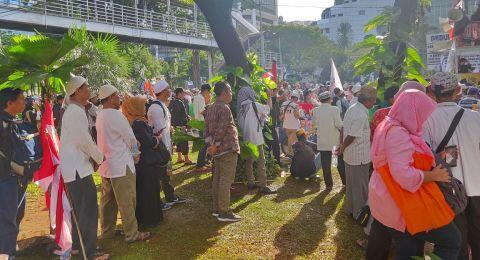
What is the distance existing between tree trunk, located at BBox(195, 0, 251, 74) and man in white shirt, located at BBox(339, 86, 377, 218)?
Answer: 3048 millimetres

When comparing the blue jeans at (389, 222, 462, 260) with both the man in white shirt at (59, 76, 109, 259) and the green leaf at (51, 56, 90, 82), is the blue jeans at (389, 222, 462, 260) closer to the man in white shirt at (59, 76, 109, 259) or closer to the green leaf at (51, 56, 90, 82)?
the man in white shirt at (59, 76, 109, 259)

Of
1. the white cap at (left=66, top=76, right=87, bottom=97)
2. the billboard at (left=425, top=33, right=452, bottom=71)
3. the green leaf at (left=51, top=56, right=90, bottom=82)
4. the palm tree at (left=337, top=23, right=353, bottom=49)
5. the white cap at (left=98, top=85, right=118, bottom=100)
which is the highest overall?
the palm tree at (left=337, top=23, right=353, bottom=49)

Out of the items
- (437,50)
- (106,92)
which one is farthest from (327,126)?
(437,50)

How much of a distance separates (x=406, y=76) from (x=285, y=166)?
13.3ft

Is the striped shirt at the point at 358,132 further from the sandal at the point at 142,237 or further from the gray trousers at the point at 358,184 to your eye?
the sandal at the point at 142,237

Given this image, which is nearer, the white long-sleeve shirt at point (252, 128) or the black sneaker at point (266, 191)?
the white long-sleeve shirt at point (252, 128)

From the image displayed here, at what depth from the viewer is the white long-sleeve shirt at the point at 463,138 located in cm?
296

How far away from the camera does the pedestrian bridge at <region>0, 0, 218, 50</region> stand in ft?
57.5

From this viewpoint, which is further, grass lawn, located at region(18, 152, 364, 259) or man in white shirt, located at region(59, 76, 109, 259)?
grass lawn, located at region(18, 152, 364, 259)

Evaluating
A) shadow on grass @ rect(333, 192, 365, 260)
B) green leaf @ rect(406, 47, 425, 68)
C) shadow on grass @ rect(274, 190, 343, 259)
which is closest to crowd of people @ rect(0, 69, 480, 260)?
shadow on grass @ rect(333, 192, 365, 260)

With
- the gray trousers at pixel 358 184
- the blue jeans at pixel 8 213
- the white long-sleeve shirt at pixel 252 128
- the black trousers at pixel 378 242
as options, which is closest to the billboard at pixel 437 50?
the white long-sleeve shirt at pixel 252 128

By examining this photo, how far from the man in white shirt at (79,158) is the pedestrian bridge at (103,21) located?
27.2 feet

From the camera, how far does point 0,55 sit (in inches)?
144

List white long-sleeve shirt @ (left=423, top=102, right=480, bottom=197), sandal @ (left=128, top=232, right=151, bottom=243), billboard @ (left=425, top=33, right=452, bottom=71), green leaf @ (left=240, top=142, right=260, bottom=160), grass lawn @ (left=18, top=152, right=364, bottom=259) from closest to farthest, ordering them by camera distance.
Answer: white long-sleeve shirt @ (left=423, top=102, right=480, bottom=197) → grass lawn @ (left=18, top=152, right=364, bottom=259) → sandal @ (left=128, top=232, right=151, bottom=243) → green leaf @ (left=240, top=142, right=260, bottom=160) → billboard @ (left=425, top=33, right=452, bottom=71)
